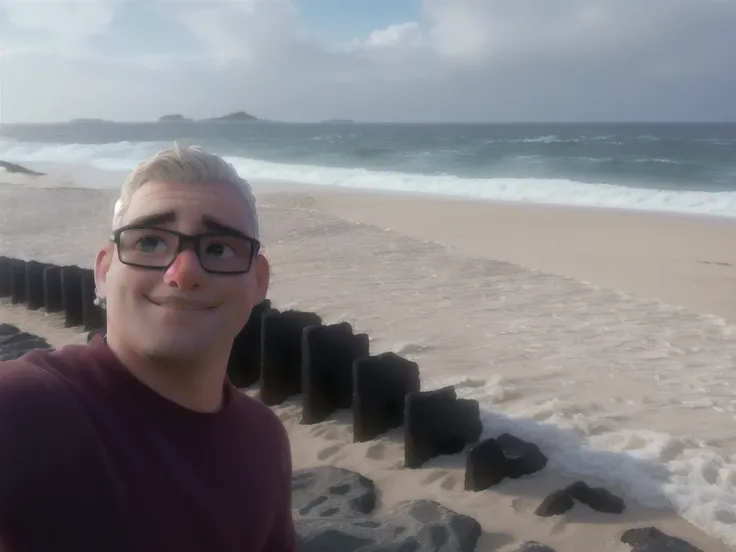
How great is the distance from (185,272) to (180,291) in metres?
0.04

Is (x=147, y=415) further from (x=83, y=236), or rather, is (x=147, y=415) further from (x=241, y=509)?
(x=83, y=236)

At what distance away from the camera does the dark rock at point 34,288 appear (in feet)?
25.3

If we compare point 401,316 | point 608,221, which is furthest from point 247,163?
point 401,316

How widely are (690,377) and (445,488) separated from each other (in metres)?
2.58

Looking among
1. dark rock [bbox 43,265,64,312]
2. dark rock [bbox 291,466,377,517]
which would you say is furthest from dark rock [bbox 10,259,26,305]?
dark rock [bbox 291,466,377,517]

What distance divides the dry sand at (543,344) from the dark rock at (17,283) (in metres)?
0.20

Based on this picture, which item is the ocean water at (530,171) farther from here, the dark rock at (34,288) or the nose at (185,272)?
the nose at (185,272)

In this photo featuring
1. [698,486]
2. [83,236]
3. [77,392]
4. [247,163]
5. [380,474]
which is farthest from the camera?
[247,163]

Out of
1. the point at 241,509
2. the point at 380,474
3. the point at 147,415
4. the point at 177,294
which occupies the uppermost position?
the point at 177,294

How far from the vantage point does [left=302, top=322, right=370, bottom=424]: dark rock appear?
4.74 meters

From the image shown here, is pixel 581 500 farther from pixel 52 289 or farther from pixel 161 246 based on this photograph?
pixel 52 289

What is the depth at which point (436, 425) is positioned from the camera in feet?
13.8

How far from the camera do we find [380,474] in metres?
4.14

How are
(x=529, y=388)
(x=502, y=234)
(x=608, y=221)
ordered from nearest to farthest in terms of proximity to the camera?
(x=529, y=388), (x=502, y=234), (x=608, y=221)
